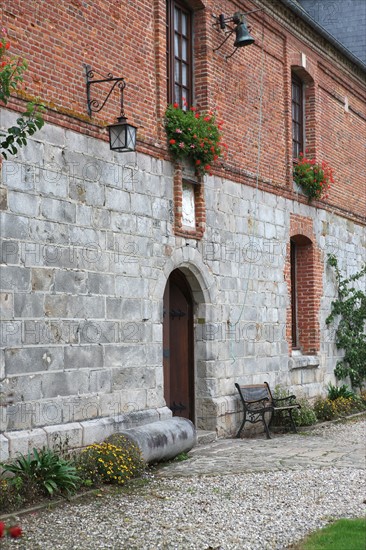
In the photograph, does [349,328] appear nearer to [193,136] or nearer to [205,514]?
[193,136]

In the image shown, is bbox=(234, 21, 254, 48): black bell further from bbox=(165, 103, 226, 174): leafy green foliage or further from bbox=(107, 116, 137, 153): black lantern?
bbox=(107, 116, 137, 153): black lantern

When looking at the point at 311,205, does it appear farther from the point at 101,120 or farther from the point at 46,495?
the point at 46,495

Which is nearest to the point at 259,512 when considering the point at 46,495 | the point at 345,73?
the point at 46,495

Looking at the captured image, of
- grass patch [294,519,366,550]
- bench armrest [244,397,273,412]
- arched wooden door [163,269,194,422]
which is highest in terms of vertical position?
arched wooden door [163,269,194,422]

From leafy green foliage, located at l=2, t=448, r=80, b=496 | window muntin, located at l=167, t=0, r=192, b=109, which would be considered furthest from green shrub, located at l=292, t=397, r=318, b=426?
leafy green foliage, located at l=2, t=448, r=80, b=496

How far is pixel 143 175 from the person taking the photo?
10.1m

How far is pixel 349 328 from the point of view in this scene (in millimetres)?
16125

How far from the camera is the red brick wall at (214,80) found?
8773 mm

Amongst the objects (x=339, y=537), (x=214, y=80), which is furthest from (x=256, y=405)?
(x=339, y=537)

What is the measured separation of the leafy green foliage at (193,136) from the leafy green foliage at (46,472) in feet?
15.2

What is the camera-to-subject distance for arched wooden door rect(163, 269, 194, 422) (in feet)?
36.7

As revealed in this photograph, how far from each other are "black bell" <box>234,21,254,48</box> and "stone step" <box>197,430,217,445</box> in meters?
5.60

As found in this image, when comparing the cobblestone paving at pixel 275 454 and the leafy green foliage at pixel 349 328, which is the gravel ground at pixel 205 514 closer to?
the cobblestone paving at pixel 275 454

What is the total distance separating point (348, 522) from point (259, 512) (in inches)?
36.8
